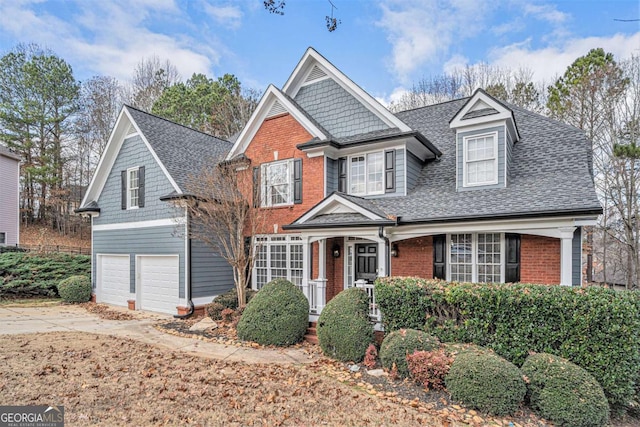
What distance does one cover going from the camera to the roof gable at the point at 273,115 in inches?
472

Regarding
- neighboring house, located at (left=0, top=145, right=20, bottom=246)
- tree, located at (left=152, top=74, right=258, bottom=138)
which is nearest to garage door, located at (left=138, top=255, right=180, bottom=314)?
tree, located at (left=152, top=74, right=258, bottom=138)

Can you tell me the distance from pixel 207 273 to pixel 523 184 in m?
10.8

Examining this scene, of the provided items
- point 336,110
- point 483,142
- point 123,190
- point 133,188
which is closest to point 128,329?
point 133,188

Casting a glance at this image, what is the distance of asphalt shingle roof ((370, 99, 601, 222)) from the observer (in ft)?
27.4

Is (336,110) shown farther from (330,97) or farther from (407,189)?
(407,189)

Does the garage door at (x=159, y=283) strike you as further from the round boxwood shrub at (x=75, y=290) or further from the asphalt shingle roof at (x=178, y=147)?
the round boxwood shrub at (x=75, y=290)

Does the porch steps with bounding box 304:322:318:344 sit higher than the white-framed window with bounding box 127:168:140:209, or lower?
lower

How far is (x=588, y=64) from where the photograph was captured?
58.2ft

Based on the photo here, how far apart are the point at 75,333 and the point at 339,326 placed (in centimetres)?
767

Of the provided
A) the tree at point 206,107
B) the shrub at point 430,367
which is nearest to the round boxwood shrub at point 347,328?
the shrub at point 430,367

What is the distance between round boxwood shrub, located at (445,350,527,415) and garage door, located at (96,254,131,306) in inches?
529

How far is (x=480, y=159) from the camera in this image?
33.9 feet

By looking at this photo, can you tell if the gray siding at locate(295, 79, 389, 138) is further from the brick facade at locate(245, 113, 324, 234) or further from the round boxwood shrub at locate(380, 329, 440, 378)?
the round boxwood shrub at locate(380, 329, 440, 378)

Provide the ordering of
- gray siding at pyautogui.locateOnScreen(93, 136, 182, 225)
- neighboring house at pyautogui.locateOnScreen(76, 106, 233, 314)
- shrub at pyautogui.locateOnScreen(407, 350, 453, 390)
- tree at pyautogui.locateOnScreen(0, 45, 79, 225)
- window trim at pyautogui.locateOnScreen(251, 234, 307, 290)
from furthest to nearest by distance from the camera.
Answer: tree at pyautogui.locateOnScreen(0, 45, 79, 225) → gray siding at pyautogui.locateOnScreen(93, 136, 182, 225) → neighboring house at pyautogui.locateOnScreen(76, 106, 233, 314) → window trim at pyautogui.locateOnScreen(251, 234, 307, 290) → shrub at pyautogui.locateOnScreen(407, 350, 453, 390)
